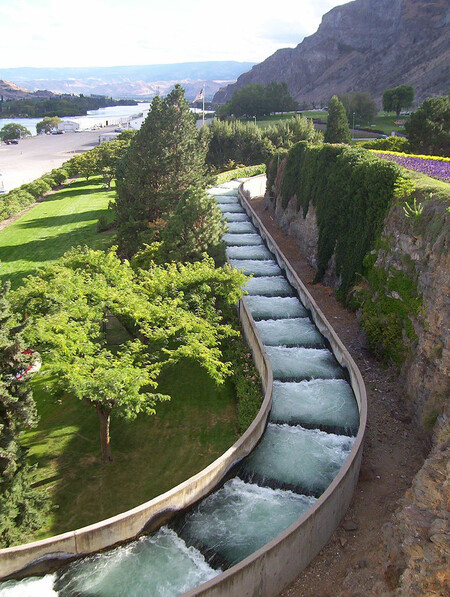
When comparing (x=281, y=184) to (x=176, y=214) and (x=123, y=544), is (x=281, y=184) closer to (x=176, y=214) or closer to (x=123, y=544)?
(x=176, y=214)

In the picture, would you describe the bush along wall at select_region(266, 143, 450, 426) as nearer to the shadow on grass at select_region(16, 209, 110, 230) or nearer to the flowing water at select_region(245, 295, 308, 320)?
the flowing water at select_region(245, 295, 308, 320)

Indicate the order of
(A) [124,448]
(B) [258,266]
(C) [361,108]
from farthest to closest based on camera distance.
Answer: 1. (C) [361,108]
2. (B) [258,266]
3. (A) [124,448]

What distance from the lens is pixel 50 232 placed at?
60844mm

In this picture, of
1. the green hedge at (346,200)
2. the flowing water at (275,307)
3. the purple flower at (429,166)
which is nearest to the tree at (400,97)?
the green hedge at (346,200)

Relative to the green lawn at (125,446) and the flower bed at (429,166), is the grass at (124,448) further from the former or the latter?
the flower bed at (429,166)

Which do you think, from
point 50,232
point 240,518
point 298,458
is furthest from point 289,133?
point 240,518

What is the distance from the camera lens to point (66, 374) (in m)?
19.7

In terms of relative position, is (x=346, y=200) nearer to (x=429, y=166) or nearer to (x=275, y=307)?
(x=429, y=166)

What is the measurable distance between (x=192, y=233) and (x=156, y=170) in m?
16.8

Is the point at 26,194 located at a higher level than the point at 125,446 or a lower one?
higher

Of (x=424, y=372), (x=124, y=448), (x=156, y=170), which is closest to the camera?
(x=424, y=372)

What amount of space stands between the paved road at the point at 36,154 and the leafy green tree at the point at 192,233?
63.2 metres

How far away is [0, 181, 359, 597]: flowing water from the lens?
1706 centimetres

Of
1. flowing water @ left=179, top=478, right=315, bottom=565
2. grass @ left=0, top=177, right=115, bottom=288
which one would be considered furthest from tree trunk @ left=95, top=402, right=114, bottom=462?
grass @ left=0, top=177, right=115, bottom=288
